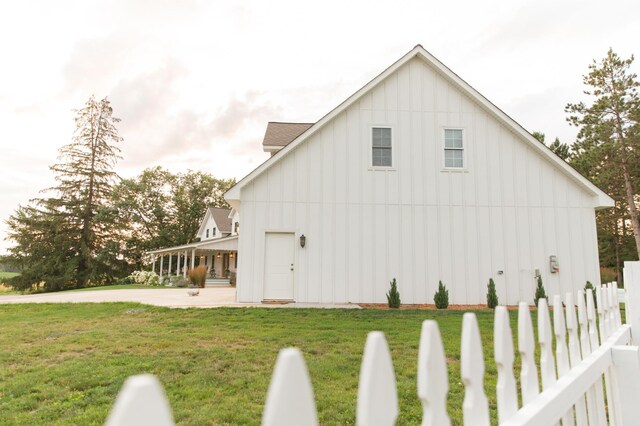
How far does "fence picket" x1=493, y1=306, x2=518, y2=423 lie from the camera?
1154 mm

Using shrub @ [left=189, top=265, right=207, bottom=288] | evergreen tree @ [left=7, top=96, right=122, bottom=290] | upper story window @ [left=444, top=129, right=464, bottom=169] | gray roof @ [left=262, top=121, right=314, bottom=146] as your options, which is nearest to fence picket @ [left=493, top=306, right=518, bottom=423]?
upper story window @ [left=444, top=129, right=464, bottom=169]

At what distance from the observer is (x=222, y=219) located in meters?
32.6

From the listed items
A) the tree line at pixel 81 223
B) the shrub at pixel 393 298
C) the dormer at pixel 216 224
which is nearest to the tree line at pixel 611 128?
the shrub at pixel 393 298

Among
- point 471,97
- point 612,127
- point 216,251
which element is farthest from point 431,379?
point 216,251

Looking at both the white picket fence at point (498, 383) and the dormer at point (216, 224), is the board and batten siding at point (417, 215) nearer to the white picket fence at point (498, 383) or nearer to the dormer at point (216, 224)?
the white picket fence at point (498, 383)

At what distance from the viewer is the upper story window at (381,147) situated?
1122 centimetres

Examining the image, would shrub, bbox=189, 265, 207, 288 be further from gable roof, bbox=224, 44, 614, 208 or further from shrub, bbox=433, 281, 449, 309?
shrub, bbox=433, 281, 449, 309

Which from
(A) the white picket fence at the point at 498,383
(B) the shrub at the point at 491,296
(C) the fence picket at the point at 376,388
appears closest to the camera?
(A) the white picket fence at the point at 498,383

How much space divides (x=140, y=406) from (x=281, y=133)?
15.5m

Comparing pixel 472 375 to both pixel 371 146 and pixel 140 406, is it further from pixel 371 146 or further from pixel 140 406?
pixel 371 146

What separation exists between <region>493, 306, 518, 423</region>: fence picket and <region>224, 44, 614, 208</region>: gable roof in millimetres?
9819

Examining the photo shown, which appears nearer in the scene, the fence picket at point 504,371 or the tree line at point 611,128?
the fence picket at point 504,371

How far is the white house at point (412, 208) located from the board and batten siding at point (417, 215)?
30mm

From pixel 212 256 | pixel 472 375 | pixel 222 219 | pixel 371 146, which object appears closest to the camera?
pixel 472 375
